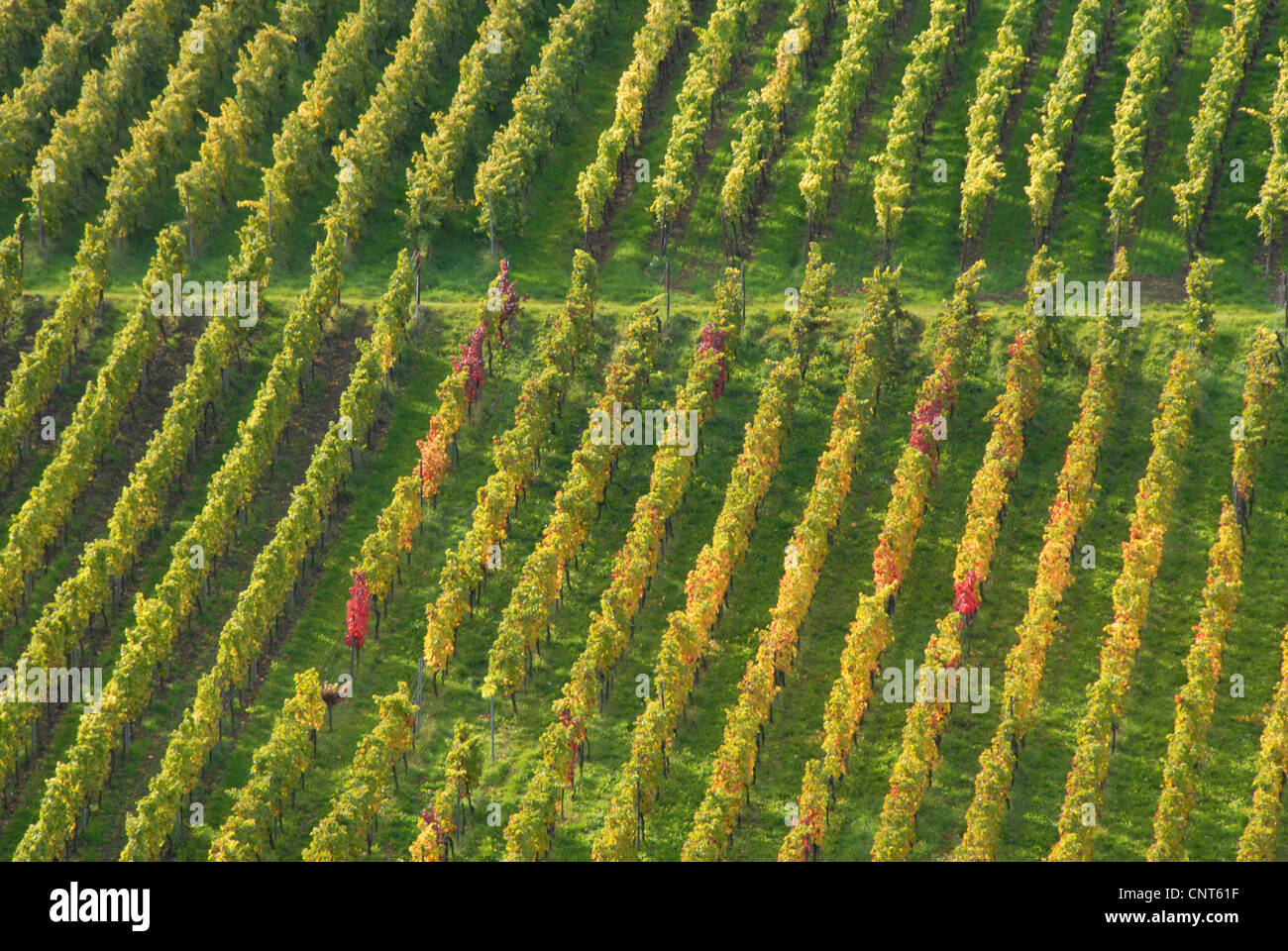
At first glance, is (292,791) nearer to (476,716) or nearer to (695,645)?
(476,716)

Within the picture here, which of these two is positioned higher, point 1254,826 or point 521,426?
point 521,426

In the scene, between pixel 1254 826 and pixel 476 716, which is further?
pixel 476 716

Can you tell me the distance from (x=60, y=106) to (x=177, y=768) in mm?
59225

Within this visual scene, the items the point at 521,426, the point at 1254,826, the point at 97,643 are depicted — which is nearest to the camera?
the point at 1254,826

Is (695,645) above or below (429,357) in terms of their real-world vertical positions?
below

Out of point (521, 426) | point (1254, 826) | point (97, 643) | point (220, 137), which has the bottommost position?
point (1254, 826)

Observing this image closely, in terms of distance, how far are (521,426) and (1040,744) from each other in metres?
30.4

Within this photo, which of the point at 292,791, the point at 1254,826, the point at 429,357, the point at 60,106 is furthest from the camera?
the point at 60,106

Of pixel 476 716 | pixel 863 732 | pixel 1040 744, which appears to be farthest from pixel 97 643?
pixel 1040 744

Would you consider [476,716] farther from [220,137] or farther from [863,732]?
[220,137]

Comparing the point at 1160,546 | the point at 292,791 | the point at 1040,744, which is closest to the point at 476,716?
the point at 292,791

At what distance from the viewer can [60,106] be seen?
132 metres

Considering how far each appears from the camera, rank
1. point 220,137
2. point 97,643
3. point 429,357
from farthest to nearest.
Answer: point 220,137 → point 429,357 → point 97,643

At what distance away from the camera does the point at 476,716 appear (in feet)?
309
